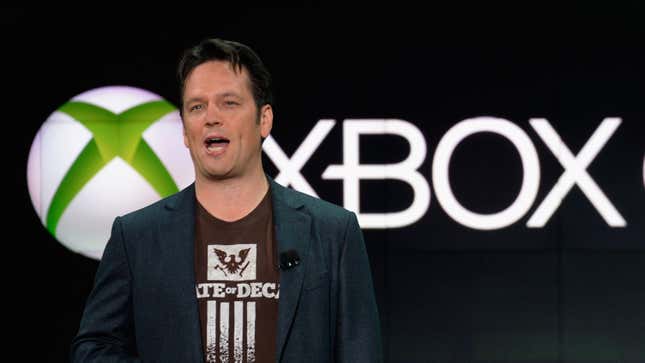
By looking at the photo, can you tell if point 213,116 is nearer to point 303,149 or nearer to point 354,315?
point 354,315

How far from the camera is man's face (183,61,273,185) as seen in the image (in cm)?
152

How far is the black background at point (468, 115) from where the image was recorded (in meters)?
5.42

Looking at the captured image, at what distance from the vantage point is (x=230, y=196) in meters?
1.57

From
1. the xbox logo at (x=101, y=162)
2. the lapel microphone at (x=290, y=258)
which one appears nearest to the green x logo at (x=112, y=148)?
the xbox logo at (x=101, y=162)

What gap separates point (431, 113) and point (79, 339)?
4.04 m

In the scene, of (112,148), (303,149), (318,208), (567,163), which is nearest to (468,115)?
(567,163)

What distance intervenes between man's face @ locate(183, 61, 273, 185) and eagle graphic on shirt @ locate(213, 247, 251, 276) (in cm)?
13

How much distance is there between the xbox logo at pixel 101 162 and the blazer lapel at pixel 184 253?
149 inches

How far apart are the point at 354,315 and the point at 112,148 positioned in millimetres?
4011

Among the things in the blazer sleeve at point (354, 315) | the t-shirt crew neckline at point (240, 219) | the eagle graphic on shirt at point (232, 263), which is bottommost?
the blazer sleeve at point (354, 315)

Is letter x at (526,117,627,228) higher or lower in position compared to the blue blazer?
higher

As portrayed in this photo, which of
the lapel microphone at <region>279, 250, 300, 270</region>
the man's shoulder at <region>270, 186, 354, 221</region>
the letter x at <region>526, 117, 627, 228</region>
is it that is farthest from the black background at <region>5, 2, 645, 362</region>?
the lapel microphone at <region>279, 250, 300, 270</region>

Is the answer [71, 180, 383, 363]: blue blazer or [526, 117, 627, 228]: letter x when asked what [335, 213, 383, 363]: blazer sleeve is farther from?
[526, 117, 627, 228]: letter x

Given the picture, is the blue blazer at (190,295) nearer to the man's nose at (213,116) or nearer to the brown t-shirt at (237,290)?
the brown t-shirt at (237,290)
